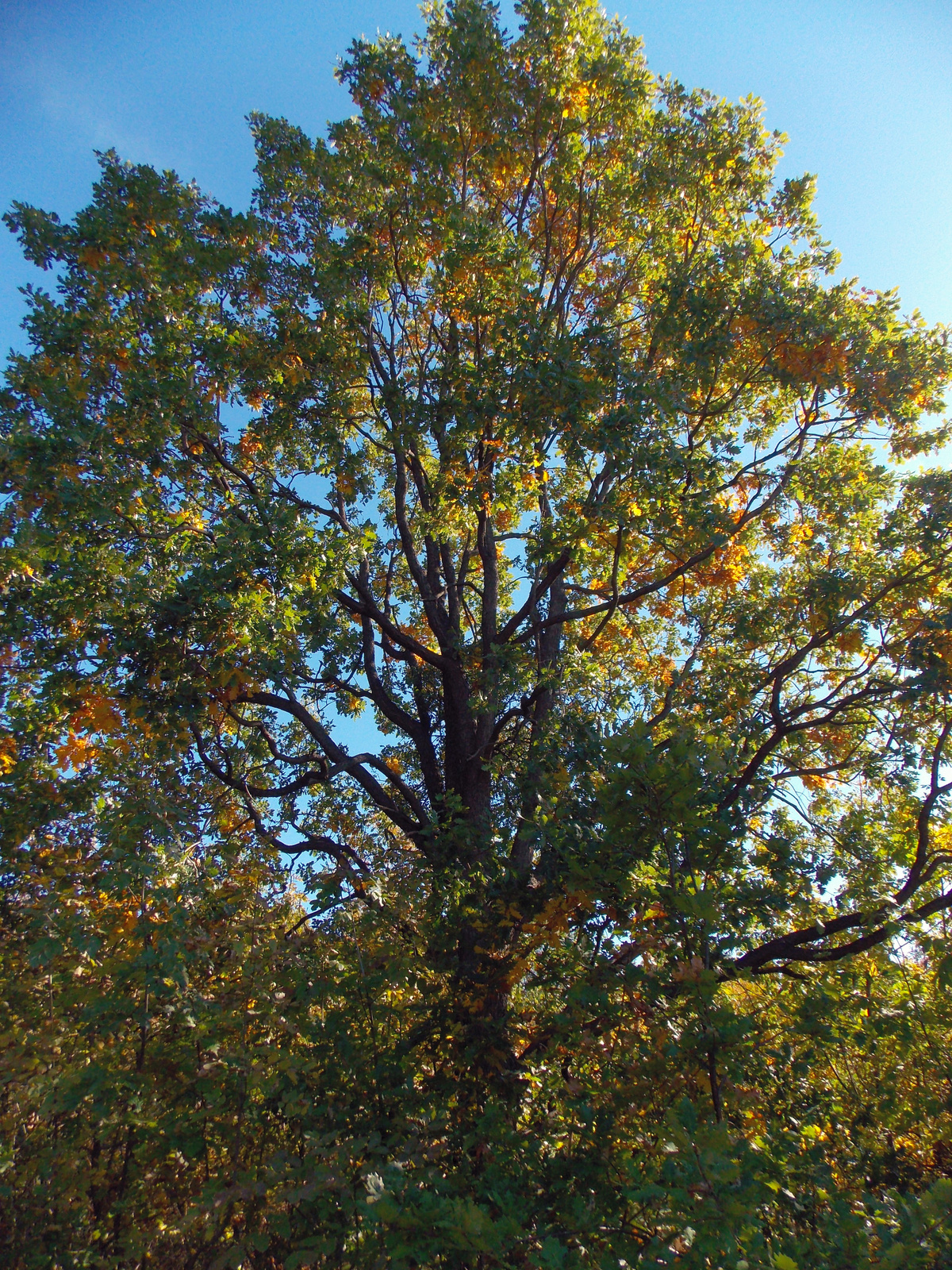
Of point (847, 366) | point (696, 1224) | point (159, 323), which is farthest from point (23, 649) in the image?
point (847, 366)

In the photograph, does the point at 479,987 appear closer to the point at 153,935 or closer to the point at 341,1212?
the point at 341,1212

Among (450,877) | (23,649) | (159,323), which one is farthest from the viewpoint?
(159,323)

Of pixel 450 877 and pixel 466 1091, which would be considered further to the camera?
pixel 450 877

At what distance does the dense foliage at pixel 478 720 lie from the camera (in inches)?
121

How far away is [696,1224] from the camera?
216 cm

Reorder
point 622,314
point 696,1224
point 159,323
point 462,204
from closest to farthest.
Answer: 1. point 696,1224
2. point 159,323
3. point 462,204
4. point 622,314

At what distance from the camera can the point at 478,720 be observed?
7082 millimetres

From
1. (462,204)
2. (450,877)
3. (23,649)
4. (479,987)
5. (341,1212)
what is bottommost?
(341,1212)

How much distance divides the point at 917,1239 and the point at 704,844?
4.61ft

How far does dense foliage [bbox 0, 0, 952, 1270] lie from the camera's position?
3.07 meters

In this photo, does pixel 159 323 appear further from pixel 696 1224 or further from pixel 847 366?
pixel 696 1224

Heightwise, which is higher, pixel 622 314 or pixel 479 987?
pixel 622 314

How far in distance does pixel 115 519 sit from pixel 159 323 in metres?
2.18

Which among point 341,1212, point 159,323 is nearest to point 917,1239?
point 341,1212
